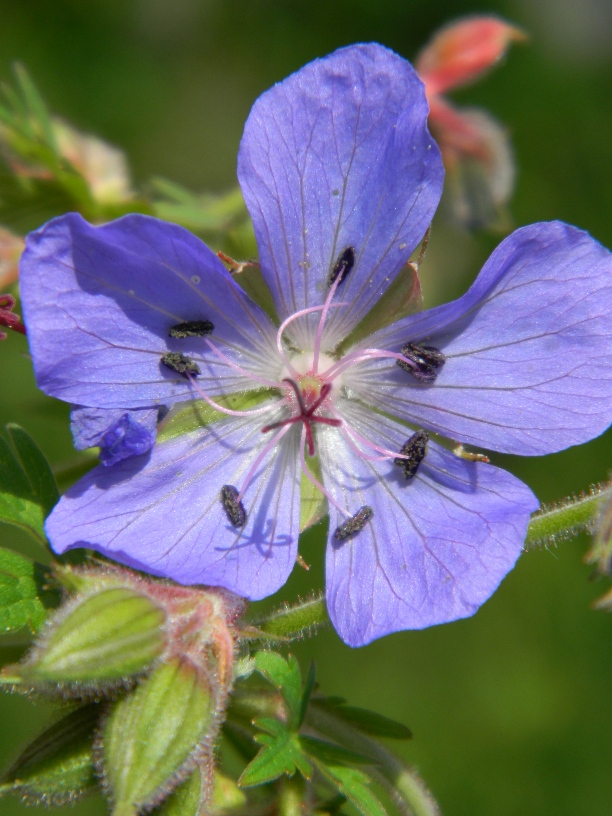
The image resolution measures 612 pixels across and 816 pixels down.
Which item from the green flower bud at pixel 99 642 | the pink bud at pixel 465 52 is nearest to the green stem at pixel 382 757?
the green flower bud at pixel 99 642

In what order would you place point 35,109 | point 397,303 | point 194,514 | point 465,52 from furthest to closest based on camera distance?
point 465,52, point 35,109, point 397,303, point 194,514

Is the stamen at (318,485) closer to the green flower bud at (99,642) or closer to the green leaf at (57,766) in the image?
the green flower bud at (99,642)

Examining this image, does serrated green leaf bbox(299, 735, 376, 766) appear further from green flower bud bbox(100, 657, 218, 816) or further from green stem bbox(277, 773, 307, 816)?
green flower bud bbox(100, 657, 218, 816)

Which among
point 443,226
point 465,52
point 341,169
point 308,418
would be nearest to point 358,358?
point 308,418

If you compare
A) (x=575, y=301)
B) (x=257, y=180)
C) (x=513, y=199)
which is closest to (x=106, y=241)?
(x=257, y=180)

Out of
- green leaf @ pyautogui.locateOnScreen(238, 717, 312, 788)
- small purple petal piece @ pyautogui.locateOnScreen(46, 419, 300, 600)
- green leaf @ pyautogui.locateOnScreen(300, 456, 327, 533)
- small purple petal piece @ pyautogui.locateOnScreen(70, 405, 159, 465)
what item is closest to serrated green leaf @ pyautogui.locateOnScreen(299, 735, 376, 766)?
green leaf @ pyautogui.locateOnScreen(238, 717, 312, 788)

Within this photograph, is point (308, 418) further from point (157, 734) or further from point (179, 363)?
point (157, 734)
